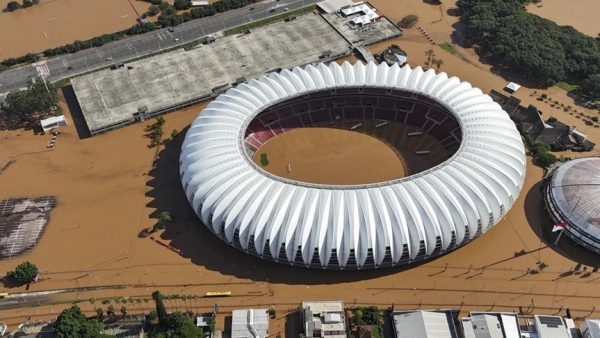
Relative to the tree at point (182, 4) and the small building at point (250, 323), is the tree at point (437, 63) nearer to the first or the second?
the small building at point (250, 323)

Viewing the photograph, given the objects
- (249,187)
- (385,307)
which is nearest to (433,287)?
(385,307)

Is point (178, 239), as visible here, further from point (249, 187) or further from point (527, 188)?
point (527, 188)

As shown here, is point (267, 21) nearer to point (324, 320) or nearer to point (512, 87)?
point (512, 87)

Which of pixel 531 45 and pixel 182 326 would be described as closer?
pixel 182 326

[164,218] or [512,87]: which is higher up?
[512,87]

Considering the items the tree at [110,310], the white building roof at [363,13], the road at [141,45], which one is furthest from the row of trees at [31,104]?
the white building roof at [363,13]

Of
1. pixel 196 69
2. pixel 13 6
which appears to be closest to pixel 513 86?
pixel 196 69
